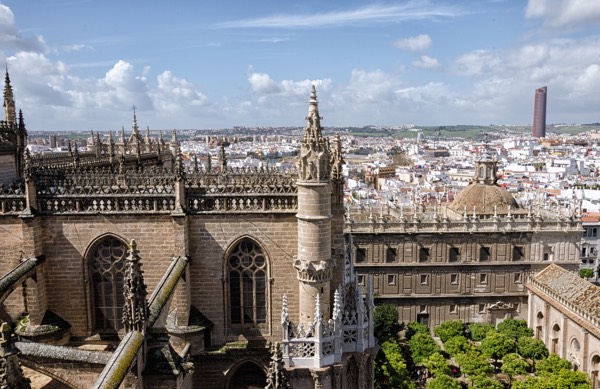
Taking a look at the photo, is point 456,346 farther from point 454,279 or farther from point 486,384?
point 454,279

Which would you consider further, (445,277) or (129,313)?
(445,277)

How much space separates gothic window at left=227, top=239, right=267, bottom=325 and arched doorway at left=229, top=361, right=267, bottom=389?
1263mm

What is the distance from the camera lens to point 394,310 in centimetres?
4050

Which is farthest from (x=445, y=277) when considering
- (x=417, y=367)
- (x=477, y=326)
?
(x=417, y=367)

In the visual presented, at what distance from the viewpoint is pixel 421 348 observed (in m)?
35.2

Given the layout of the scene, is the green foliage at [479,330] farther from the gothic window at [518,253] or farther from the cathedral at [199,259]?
the cathedral at [199,259]

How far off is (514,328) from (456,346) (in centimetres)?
824

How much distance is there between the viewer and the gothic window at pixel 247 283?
1518 centimetres

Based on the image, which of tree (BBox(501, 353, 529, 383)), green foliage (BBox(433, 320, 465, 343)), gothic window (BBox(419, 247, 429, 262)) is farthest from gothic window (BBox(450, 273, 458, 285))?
tree (BBox(501, 353, 529, 383))

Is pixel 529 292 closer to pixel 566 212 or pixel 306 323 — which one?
pixel 566 212

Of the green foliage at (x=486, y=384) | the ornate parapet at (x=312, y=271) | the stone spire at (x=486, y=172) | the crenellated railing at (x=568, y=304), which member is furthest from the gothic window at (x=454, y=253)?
the ornate parapet at (x=312, y=271)

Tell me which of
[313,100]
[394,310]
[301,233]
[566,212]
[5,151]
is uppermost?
[313,100]

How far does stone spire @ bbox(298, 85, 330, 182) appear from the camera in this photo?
44.4ft

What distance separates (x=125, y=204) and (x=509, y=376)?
95.1 feet
